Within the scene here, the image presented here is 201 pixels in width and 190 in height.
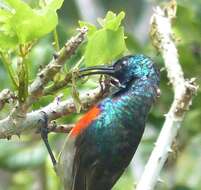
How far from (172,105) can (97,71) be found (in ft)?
1.52

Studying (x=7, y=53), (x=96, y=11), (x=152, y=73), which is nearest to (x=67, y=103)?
(x=7, y=53)

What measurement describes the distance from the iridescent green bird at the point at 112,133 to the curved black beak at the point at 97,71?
5.9 inches

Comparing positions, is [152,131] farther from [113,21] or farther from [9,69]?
[9,69]

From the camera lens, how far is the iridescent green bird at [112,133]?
1846mm

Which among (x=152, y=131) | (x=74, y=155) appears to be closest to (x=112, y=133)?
(x=74, y=155)

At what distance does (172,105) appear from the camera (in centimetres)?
195

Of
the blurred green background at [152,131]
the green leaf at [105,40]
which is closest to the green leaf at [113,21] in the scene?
the green leaf at [105,40]

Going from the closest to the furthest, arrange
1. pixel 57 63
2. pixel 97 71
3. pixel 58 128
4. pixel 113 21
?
pixel 57 63 < pixel 113 21 < pixel 97 71 < pixel 58 128

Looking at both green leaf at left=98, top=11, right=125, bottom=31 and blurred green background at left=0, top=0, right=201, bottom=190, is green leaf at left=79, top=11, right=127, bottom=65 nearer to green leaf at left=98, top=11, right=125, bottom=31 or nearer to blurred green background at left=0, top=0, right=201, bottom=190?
green leaf at left=98, top=11, right=125, bottom=31

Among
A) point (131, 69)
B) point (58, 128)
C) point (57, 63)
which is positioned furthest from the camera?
point (131, 69)

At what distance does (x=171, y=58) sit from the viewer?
2.08 metres

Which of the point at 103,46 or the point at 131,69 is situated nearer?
the point at 103,46

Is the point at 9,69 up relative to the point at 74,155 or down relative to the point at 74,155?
up

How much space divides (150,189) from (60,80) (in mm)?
447
